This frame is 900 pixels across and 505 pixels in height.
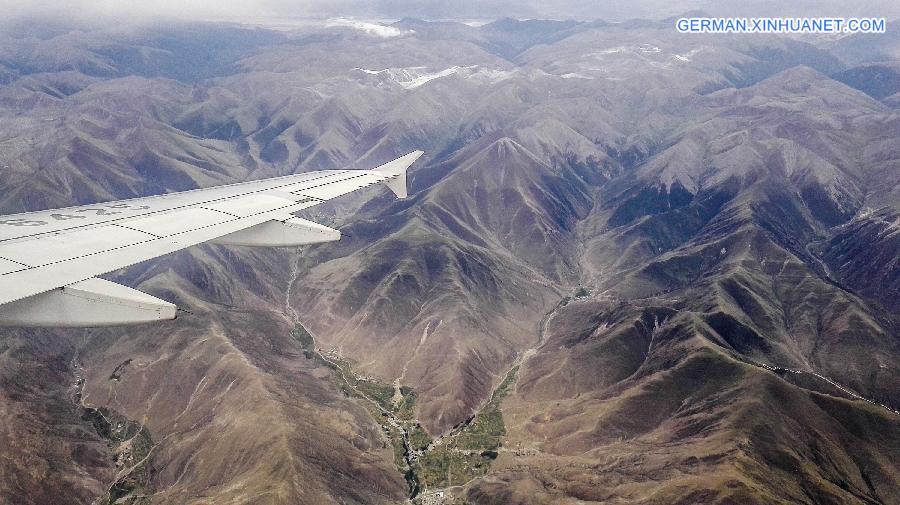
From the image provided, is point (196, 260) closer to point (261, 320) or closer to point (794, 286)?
point (261, 320)

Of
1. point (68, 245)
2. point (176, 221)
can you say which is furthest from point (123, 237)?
point (176, 221)

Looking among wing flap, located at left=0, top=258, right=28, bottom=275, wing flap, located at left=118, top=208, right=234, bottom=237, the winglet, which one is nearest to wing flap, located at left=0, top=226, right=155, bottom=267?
wing flap, located at left=0, top=258, right=28, bottom=275

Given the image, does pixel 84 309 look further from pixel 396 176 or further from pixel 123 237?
pixel 396 176

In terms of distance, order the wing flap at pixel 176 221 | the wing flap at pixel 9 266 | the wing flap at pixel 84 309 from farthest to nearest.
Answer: the wing flap at pixel 176 221
the wing flap at pixel 9 266
the wing flap at pixel 84 309

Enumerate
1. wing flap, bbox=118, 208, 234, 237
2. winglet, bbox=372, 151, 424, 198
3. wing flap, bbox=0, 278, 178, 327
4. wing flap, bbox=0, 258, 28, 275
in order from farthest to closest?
winglet, bbox=372, 151, 424, 198
wing flap, bbox=118, 208, 234, 237
wing flap, bbox=0, 258, 28, 275
wing flap, bbox=0, 278, 178, 327

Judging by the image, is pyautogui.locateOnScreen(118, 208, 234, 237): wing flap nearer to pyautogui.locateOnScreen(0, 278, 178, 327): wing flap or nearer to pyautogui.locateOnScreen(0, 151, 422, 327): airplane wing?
pyautogui.locateOnScreen(0, 151, 422, 327): airplane wing

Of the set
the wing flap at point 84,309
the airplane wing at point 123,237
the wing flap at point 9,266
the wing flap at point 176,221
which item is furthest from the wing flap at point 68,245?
the wing flap at point 84,309

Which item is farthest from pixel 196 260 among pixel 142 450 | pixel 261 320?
pixel 142 450

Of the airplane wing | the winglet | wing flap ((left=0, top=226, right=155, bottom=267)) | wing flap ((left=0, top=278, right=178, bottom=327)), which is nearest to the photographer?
wing flap ((left=0, top=278, right=178, bottom=327))

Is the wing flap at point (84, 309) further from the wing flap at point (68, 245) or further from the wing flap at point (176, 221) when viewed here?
the wing flap at point (176, 221)
